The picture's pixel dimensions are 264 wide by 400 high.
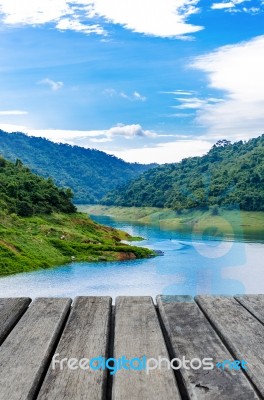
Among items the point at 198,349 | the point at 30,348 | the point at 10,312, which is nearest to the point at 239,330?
the point at 198,349

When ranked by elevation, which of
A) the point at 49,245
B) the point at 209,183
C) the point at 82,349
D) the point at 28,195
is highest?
the point at 209,183

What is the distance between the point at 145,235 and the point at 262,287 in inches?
1039

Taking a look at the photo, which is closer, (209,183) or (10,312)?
(10,312)

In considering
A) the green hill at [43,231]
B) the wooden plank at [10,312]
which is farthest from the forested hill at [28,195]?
the wooden plank at [10,312]

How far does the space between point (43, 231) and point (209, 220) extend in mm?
28181

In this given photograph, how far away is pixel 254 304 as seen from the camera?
1771 millimetres

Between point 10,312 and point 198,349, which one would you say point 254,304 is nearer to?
point 198,349

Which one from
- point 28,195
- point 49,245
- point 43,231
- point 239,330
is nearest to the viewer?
point 239,330

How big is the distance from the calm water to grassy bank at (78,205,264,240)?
10882 mm

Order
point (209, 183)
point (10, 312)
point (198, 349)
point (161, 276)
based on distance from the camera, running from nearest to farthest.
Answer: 1. point (198, 349)
2. point (10, 312)
3. point (161, 276)
4. point (209, 183)

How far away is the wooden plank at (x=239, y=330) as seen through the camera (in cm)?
122

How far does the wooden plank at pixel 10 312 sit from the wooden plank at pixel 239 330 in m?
0.60

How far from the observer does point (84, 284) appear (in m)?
29.8

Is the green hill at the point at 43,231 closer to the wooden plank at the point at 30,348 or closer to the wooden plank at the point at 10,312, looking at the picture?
the wooden plank at the point at 10,312
